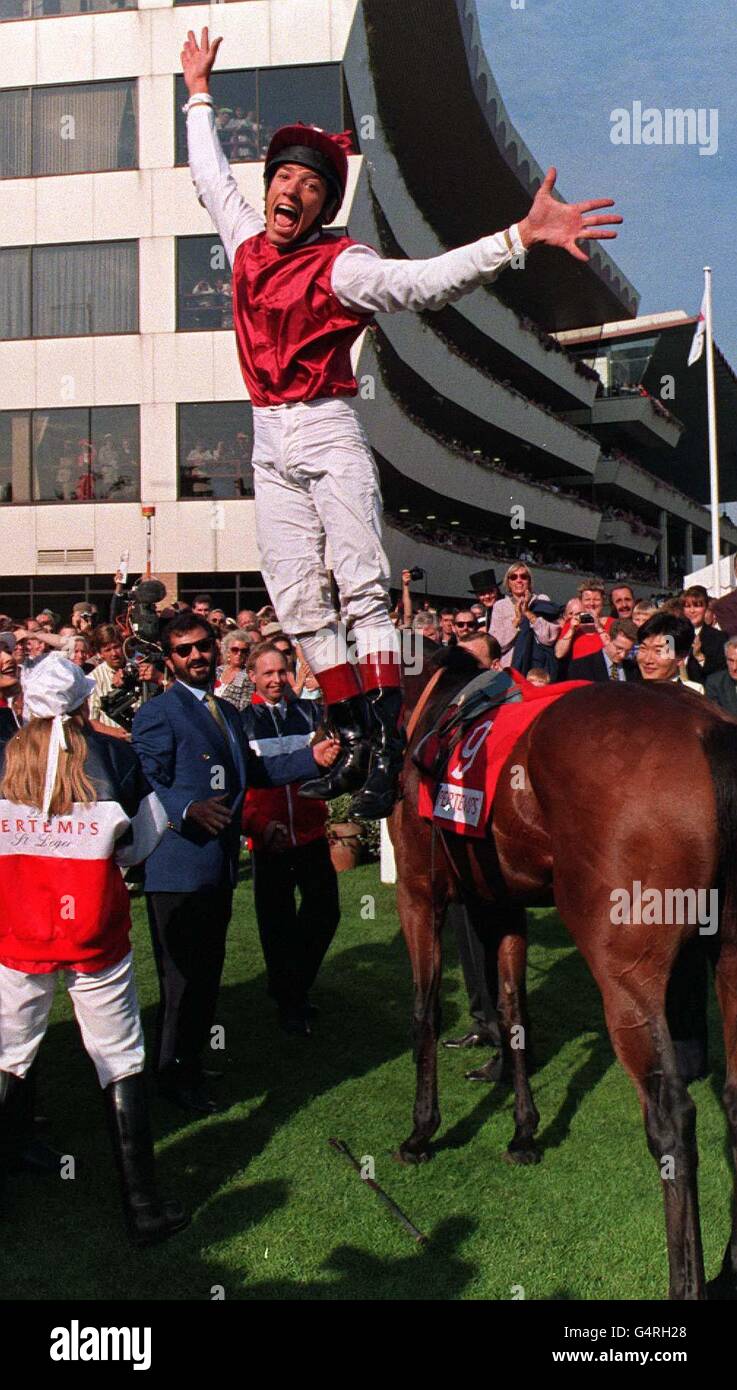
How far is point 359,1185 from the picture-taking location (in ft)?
13.8

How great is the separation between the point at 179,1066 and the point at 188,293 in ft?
59.8

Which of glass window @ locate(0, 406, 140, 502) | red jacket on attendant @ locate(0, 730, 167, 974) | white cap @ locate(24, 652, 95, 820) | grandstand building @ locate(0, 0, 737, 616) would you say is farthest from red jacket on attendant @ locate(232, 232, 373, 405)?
glass window @ locate(0, 406, 140, 502)

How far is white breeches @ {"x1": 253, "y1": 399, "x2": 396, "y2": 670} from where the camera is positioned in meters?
3.61

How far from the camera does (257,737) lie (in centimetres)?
590

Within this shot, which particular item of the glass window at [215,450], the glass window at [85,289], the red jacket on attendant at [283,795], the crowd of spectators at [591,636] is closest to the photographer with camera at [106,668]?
the crowd of spectators at [591,636]

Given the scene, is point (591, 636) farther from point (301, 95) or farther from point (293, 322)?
point (301, 95)

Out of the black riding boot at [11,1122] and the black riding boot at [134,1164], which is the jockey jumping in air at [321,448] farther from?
the black riding boot at [11,1122]

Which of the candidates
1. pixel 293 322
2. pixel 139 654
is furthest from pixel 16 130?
pixel 293 322

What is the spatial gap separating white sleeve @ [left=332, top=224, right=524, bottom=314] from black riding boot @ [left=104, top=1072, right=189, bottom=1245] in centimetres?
263

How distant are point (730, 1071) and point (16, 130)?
22.4 meters

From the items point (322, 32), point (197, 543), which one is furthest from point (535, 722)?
point (322, 32)

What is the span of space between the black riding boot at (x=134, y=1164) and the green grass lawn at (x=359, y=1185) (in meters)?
0.07

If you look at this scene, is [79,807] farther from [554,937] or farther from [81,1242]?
[554,937]

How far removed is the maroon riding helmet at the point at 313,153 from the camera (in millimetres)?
3611
